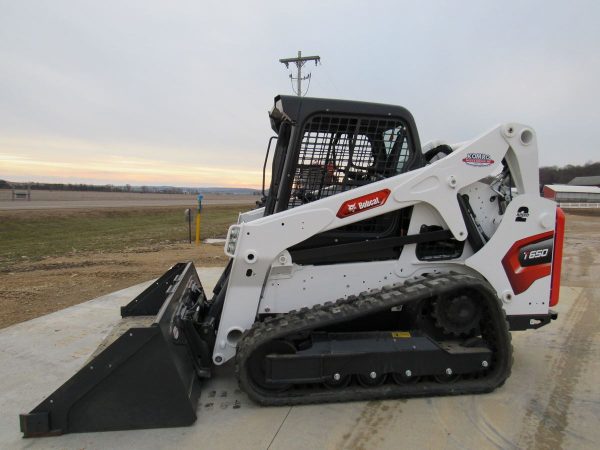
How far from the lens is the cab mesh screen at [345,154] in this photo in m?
3.60

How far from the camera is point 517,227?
365 centimetres

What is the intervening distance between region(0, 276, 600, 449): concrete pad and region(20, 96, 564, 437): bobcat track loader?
11 cm

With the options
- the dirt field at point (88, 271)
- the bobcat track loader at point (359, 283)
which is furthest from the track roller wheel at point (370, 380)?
the dirt field at point (88, 271)

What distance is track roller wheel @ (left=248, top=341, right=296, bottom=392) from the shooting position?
3.17 metres

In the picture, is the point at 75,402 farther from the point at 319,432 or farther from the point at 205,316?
the point at 319,432

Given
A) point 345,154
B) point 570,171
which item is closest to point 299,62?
point 345,154

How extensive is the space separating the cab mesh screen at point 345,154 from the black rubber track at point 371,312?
961mm

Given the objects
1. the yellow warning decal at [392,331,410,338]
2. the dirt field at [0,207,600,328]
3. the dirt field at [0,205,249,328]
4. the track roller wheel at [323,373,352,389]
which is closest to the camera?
the track roller wheel at [323,373,352,389]

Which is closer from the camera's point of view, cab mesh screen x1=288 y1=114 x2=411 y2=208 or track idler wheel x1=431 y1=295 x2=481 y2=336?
track idler wheel x1=431 y1=295 x2=481 y2=336

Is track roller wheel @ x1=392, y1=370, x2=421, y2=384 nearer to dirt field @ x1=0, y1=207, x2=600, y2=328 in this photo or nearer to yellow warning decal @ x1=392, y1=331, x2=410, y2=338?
yellow warning decal @ x1=392, y1=331, x2=410, y2=338

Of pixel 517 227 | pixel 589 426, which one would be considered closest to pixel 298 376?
pixel 589 426

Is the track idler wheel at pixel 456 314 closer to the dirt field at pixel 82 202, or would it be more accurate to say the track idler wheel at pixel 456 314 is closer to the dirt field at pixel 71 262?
the dirt field at pixel 71 262

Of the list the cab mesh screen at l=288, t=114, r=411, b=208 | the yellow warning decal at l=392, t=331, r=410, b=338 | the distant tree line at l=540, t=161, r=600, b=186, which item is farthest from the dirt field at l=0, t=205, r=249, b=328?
the distant tree line at l=540, t=161, r=600, b=186

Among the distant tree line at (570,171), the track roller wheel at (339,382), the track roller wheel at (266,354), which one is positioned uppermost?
the distant tree line at (570,171)
